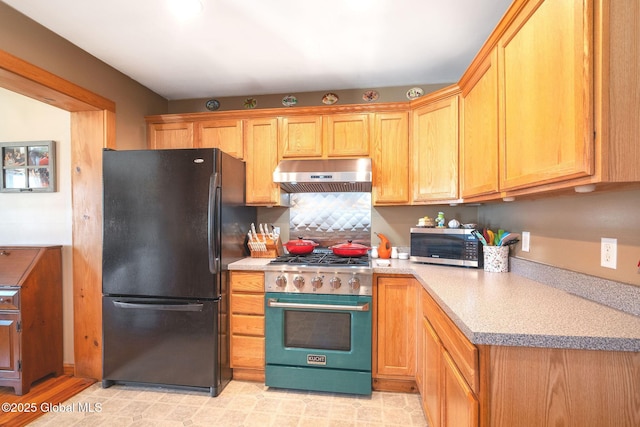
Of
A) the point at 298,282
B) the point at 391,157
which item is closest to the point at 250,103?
the point at 391,157

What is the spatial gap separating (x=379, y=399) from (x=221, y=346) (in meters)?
1.23

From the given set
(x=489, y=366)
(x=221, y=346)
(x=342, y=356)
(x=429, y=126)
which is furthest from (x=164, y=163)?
(x=489, y=366)

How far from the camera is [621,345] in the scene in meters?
0.87

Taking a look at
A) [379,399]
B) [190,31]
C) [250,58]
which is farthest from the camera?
[250,58]

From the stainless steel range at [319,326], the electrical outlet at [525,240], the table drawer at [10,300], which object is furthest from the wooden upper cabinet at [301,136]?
the table drawer at [10,300]

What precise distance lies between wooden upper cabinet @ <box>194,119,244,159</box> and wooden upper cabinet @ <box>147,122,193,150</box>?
3.5 inches

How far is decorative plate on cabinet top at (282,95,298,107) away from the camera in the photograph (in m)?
2.90

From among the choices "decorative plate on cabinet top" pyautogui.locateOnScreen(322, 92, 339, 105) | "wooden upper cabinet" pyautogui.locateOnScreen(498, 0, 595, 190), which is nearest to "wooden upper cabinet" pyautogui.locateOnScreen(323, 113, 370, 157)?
"decorative plate on cabinet top" pyautogui.locateOnScreen(322, 92, 339, 105)

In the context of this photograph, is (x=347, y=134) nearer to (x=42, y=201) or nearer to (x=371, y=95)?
(x=371, y=95)

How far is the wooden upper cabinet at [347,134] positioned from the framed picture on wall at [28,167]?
7.80ft

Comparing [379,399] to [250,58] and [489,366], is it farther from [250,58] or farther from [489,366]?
[250,58]

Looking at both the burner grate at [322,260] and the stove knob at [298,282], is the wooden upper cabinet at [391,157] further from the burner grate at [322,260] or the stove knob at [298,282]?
the stove knob at [298,282]

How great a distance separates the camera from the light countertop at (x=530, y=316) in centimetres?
89

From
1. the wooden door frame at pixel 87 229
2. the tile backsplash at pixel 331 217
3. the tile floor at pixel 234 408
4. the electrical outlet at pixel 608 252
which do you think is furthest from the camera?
the tile backsplash at pixel 331 217
